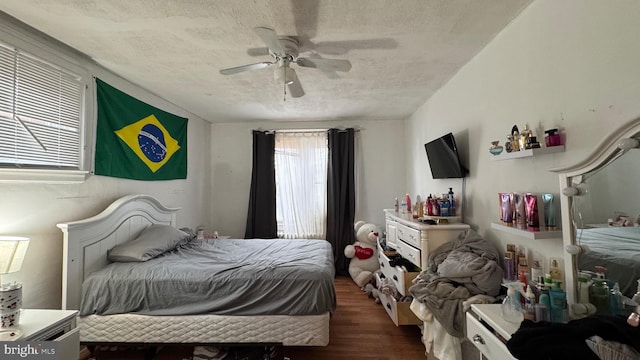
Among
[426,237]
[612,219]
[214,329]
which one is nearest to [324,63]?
[426,237]

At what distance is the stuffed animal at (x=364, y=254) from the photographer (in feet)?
11.4

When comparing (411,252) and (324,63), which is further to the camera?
(411,252)

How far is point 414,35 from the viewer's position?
1.75 m

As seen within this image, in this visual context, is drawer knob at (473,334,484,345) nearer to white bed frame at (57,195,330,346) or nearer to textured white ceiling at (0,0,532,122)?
white bed frame at (57,195,330,346)

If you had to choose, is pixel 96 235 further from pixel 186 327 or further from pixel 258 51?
pixel 258 51

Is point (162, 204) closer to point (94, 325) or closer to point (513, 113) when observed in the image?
point (94, 325)

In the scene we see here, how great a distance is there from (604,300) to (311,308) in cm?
155

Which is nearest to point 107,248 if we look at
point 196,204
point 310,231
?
point 196,204

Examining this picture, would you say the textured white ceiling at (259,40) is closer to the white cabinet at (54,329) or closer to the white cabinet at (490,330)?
the white cabinet at (490,330)

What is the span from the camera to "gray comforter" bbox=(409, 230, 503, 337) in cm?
149

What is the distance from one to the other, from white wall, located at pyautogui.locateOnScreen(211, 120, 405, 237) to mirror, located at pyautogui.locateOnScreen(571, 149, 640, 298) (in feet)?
9.76

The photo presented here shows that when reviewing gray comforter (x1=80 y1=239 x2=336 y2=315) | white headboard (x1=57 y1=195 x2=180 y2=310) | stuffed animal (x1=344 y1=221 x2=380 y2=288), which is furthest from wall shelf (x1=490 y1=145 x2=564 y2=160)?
white headboard (x1=57 y1=195 x2=180 y2=310)

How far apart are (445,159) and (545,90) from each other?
3.55 ft

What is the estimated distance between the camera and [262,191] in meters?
4.04
